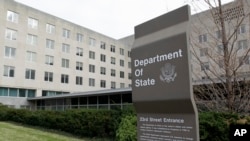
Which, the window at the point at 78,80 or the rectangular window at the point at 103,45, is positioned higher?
the rectangular window at the point at 103,45

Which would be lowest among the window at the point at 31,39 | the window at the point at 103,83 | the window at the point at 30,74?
the window at the point at 103,83

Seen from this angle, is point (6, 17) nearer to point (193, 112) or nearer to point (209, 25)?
point (209, 25)

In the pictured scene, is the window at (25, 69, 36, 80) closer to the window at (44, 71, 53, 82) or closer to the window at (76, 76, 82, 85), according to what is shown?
the window at (44, 71, 53, 82)

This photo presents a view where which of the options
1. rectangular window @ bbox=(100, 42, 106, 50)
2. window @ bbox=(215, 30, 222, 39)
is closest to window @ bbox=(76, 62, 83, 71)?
rectangular window @ bbox=(100, 42, 106, 50)

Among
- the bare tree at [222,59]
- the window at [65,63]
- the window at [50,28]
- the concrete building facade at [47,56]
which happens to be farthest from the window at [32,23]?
the bare tree at [222,59]

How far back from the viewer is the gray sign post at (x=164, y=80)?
3053 mm

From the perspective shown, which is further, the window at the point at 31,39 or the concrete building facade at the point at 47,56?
the window at the point at 31,39

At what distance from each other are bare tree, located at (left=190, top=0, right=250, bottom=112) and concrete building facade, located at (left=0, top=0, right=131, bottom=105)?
32.4m

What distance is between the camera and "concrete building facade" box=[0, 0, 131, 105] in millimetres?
35312

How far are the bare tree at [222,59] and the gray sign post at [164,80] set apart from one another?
11.5 feet

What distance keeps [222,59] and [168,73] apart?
4.07 meters

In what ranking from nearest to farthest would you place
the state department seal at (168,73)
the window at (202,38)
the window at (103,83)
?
the state department seal at (168,73), the window at (202,38), the window at (103,83)

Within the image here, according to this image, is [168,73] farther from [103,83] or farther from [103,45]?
[103,45]

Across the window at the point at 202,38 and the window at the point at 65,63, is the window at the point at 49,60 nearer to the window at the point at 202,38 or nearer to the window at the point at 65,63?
the window at the point at 65,63
